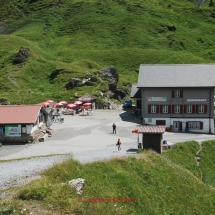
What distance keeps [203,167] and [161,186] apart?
16394mm

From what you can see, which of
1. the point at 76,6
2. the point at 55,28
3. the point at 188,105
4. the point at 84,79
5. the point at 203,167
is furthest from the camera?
the point at 76,6

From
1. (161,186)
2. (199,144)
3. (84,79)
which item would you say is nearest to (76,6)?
(84,79)

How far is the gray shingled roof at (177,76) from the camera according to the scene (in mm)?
57750

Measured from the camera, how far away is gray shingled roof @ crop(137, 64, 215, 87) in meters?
57.8

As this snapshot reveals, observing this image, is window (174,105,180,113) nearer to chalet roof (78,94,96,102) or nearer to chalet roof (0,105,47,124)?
chalet roof (0,105,47,124)

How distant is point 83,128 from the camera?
53.5m

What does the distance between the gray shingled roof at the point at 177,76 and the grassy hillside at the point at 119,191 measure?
27821 mm

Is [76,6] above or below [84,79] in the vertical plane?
above

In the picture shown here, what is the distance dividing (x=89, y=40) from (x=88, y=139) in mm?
106834

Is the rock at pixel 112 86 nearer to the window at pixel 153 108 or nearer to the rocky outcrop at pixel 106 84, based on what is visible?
the rocky outcrop at pixel 106 84

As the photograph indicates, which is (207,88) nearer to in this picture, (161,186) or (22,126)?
(22,126)

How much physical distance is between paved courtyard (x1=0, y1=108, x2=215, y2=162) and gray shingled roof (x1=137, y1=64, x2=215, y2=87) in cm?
696

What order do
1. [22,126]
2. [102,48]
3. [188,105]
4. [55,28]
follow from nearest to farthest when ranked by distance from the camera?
[22,126] < [188,105] < [102,48] < [55,28]

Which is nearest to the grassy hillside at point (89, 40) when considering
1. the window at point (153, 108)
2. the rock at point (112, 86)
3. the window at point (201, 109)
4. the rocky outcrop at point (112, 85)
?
the rock at point (112, 86)
